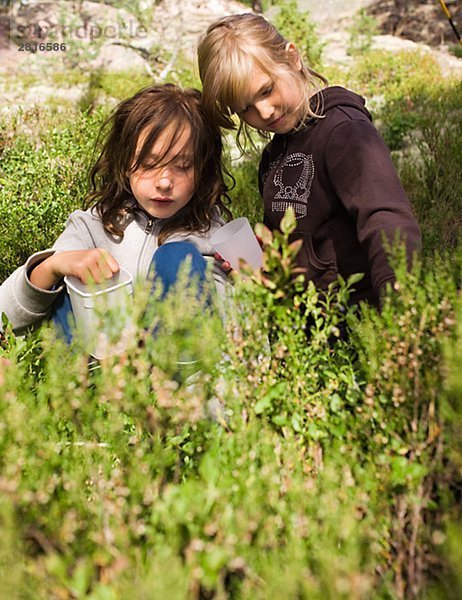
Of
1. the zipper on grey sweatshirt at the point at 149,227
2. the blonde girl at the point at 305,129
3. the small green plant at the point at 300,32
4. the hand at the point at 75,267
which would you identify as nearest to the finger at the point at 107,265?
the hand at the point at 75,267

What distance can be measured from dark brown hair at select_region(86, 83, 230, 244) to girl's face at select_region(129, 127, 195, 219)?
2 centimetres

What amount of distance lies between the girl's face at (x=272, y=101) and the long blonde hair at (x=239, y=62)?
0.8 inches

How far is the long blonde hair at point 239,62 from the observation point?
2537 mm

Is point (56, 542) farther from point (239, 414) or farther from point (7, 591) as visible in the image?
point (239, 414)

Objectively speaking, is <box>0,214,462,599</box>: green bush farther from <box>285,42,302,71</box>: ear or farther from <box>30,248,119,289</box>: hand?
<box>285,42,302,71</box>: ear

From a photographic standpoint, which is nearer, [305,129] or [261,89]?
[261,89]

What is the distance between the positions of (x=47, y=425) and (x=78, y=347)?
0.22 metres

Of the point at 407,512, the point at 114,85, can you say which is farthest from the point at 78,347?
the point at 114,85

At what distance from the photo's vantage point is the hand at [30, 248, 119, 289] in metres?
2.34

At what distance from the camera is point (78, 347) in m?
1.69

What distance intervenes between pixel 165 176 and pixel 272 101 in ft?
1.81

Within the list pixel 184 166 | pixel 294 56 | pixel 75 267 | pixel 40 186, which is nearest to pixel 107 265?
pixel 75 267

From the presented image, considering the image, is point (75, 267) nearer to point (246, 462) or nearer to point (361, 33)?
point (246, 462)

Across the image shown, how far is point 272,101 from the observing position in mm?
2576
